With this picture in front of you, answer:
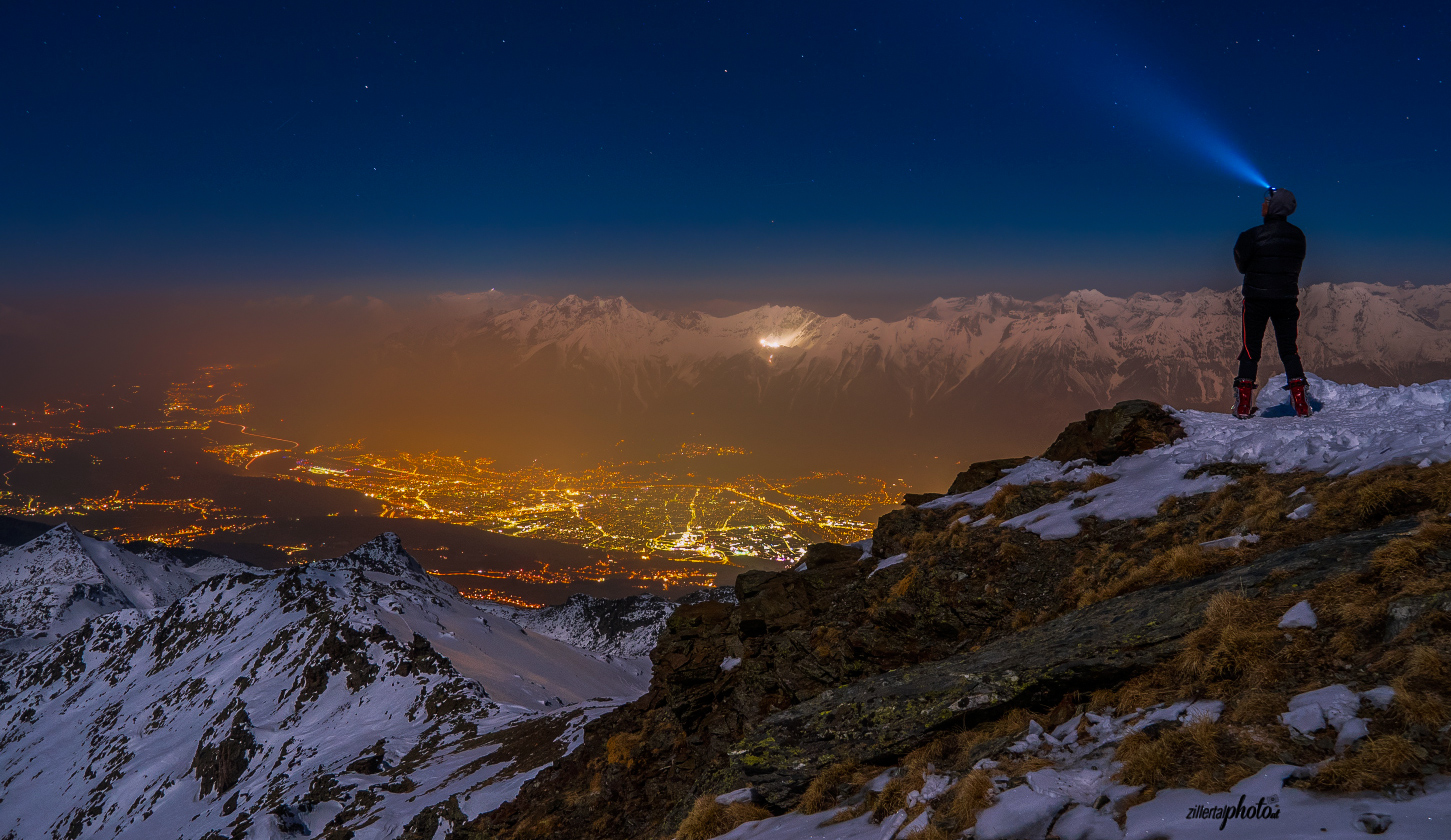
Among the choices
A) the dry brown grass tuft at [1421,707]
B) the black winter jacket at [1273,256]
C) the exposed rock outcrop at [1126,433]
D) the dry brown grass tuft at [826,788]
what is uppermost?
the black winter jacket at [1273,256]

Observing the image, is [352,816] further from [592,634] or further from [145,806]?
[592,634]

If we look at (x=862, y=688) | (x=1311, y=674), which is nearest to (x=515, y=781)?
(x=862, y=688)

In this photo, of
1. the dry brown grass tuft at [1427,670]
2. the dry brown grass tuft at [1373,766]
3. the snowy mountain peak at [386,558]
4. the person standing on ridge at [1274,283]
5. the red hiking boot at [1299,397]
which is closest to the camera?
the dry brown grass tuft at [1373,766]

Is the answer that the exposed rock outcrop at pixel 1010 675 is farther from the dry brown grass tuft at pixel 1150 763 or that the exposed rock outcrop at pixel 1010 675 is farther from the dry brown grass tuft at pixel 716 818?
the dry brown grass tuft at pixel 1150 763

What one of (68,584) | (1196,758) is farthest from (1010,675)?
(68,584)

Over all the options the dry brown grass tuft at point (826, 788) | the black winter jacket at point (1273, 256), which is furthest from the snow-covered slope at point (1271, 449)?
the dry brown grass tuft at point (826, 788)

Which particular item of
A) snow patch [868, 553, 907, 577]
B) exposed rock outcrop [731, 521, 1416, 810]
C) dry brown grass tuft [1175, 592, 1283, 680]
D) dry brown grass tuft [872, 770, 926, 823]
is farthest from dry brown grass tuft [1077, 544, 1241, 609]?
snow patch [868, 553, 907, 577]
